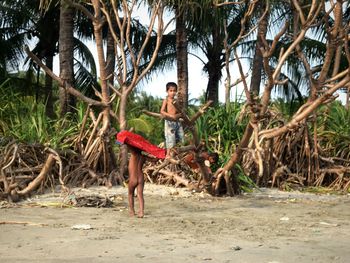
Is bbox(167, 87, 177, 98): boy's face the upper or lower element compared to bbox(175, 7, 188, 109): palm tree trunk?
lower

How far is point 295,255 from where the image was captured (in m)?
5.48

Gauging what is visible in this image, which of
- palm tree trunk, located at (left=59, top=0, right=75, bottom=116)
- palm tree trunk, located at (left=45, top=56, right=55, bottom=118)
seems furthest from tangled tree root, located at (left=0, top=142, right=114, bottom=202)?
palm tree trunk, located at (left=45, top=56, right=55, bottom=118)

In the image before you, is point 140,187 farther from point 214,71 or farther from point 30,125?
point 214,71

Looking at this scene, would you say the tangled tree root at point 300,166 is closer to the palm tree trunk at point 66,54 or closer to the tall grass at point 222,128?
the tall grass at point 222,128

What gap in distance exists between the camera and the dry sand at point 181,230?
544 centimetres

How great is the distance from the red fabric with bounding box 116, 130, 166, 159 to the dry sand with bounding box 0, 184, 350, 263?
755 millimetres

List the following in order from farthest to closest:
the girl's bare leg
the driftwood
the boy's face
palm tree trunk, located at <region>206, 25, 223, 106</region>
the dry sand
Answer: palm tree trunk, located at <region>206, 25, 223, 106</region>, the boy's face, the driftwood, the girl's bare leg, the dry sand

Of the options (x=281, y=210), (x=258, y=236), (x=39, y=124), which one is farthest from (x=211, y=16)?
(x=258, y=236)

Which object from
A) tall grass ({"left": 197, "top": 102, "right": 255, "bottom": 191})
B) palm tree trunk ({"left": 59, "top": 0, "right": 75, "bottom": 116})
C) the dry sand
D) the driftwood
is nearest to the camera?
the dry sand

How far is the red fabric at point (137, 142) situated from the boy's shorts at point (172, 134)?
2.30 metres

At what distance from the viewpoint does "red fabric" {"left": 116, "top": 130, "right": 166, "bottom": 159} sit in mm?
7598

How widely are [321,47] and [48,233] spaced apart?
52.0 ft

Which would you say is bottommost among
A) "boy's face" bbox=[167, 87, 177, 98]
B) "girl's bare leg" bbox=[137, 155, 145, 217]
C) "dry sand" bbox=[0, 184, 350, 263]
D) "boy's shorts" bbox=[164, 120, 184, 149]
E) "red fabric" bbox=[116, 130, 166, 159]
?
"dry sand" bbox=[0, 184, 350, 263]

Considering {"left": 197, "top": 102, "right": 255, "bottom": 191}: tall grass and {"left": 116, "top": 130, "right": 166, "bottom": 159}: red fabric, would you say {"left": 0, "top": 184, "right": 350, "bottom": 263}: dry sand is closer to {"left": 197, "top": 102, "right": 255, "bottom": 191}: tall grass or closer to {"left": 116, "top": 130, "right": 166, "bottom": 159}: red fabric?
{"left": 116, "top": 130, "right": 166, "bottom": 159}: red fabric
